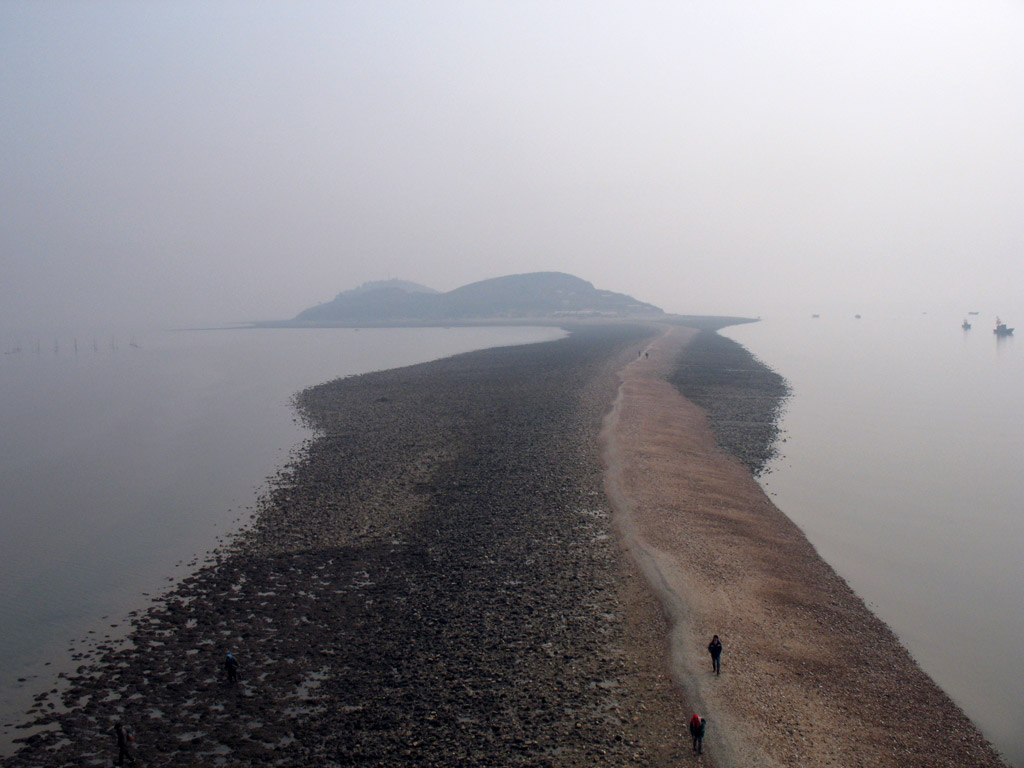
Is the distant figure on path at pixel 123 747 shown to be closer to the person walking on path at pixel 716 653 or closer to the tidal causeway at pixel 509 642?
the tidal causeway at pixel 509 642

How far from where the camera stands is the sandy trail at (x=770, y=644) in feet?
43.9

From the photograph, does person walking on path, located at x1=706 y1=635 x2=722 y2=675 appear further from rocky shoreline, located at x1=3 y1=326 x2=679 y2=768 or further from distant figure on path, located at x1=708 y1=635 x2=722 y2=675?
rocky shoreline, located at x1=3 y1=326 x2=679 y2=768

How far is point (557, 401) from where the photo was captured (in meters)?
50.1

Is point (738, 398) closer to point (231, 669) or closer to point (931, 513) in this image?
point (931, 513)

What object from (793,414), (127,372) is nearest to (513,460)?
(793,414)

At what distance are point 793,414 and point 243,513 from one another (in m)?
39.8

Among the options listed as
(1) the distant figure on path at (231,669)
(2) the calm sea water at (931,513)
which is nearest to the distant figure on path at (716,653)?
(2) the calm sea water at (931,513)

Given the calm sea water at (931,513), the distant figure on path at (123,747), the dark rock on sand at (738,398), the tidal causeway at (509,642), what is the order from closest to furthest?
the distant figure on path at (123,747) → the tidal causeway at (509,642) → the calm sea water at (931,513) → the dark rock on sand at (738,398)

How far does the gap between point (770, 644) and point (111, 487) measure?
104 feet

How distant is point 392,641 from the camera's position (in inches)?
672

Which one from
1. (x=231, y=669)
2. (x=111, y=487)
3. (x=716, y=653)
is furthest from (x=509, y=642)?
(x=111, y=487)

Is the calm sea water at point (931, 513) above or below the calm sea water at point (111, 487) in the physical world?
below

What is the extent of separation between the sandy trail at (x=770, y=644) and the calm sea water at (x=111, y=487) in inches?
597

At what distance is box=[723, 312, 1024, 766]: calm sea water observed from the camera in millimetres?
17859
